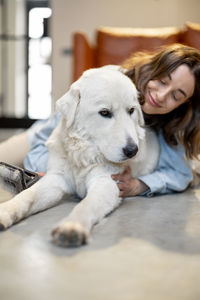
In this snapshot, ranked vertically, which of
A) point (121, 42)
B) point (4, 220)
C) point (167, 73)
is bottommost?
point (4, 220)

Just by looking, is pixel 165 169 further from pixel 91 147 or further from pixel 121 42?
pixel 121 42

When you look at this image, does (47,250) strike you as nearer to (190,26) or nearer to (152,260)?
(152,260)

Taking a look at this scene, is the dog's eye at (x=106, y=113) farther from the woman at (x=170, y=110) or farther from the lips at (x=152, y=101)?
the lips at (x=152, y=101)

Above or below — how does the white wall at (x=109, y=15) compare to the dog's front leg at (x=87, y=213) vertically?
above

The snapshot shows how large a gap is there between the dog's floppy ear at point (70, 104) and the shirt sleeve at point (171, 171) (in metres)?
0.56

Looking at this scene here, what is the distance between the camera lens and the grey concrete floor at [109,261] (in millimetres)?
982

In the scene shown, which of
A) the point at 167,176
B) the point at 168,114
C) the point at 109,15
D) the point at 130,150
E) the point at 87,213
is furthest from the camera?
the point at 109,15

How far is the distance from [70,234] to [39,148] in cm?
110

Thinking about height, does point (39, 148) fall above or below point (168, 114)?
below

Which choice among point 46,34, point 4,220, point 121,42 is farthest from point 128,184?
point 46,34

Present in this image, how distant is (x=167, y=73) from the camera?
1.88 m

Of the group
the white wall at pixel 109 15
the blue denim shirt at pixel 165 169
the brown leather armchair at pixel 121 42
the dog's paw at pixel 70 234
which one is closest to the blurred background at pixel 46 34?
the white wall at pixel 109 15

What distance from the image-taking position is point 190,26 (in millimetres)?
3783

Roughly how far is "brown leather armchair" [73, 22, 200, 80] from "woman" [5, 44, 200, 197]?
1667 mm
